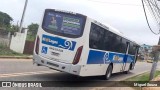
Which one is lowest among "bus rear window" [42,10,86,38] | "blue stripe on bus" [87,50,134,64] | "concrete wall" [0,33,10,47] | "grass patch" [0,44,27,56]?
"grass patch" [0,44,27,56]

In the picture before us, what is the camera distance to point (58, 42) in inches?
547

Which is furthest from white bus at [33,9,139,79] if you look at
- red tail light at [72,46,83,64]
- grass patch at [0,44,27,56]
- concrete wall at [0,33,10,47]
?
concrete wall at [0,33,10,47]

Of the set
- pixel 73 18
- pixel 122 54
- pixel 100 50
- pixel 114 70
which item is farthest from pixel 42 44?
pixel 122 54

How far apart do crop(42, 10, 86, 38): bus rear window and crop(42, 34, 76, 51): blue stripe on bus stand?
0.25m

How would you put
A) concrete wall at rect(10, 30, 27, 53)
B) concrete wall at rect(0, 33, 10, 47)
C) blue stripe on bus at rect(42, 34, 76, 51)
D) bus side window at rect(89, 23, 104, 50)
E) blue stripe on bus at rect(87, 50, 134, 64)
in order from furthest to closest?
concrete wall at rect(10, 30, 27, 53) → concrete wall at rect(0, 33, 10, 47) → blue stripe on bus at rect(87, 50, 134, 64) → bus side window at rect(89, 23, 104, 50) → blue stripe on bus at rect(42, 34, 76, 51)

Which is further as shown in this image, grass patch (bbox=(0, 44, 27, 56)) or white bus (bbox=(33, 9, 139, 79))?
grass patch (bbox=(0, 44, 27, 56))

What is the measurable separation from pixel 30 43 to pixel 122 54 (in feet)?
40.0

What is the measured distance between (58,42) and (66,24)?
80 centimetres

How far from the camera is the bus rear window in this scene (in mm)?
13789

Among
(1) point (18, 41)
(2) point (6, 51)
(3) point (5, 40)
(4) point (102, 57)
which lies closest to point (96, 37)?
(4) point (102, 57)

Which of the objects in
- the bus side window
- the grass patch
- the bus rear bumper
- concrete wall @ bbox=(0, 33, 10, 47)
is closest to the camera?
the bus rear bumper

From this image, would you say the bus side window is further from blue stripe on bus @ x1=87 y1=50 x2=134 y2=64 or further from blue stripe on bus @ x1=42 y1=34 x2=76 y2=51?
blue stripe on bus @ x1=42 y1=34 x2=76 y2=51

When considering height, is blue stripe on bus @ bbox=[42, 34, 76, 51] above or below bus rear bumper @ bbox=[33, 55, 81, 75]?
above

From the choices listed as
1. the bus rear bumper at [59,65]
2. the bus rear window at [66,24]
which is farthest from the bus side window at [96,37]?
the bus rear bumper at [59,65]
